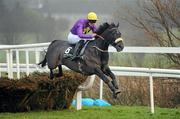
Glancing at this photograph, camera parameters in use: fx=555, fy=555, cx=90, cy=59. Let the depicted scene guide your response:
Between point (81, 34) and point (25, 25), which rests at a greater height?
point (25, 25)

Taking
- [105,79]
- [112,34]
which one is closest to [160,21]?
[112,34]

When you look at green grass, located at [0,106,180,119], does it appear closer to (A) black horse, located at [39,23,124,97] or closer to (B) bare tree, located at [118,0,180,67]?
(A) black horse, located at [39,23,124,97]

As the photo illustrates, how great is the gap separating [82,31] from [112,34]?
1.86 ft

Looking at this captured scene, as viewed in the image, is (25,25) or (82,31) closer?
(82,31)

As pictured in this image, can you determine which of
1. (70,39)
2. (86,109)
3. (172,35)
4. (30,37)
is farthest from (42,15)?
(70,39)

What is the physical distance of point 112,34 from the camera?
339 inches

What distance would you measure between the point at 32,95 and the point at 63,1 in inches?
279

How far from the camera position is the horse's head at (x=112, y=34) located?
27.5 ft

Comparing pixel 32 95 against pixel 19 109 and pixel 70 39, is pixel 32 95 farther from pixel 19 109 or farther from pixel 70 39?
pixel 70 39

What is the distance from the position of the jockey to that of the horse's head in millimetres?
171

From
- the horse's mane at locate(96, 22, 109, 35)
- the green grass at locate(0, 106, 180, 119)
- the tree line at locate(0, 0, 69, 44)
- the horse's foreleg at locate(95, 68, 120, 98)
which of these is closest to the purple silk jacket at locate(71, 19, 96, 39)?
the horse's mane at locate(96, 22, 109, 35)

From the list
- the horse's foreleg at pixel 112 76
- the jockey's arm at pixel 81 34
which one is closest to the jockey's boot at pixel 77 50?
the jockey's arm at pixel 81 34

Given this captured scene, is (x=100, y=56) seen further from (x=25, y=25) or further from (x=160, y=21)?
(x=25, y=25)

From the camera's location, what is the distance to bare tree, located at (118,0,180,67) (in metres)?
15.4
